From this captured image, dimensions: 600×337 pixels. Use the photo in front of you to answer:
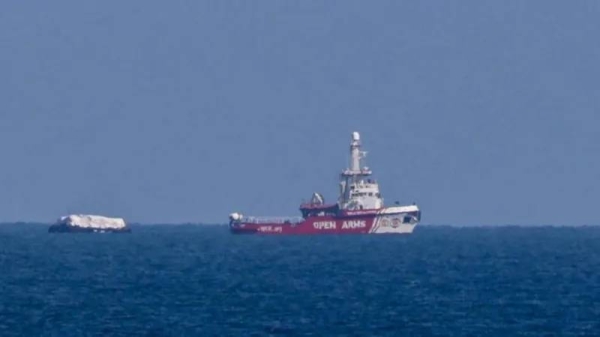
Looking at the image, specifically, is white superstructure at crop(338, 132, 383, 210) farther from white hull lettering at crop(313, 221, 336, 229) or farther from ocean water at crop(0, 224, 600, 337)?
ocean water at crop(0, 224, 600, 337)

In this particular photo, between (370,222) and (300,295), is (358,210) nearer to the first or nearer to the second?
(370,222)

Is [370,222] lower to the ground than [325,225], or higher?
higher

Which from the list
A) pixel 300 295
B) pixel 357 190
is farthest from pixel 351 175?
pixel 300 295

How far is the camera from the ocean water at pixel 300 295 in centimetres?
6525

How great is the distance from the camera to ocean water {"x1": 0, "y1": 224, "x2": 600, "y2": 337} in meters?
65.2

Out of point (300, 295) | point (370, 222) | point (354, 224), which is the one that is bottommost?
point (300, 295)

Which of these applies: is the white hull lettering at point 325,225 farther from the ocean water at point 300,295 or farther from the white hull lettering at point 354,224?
the ocean water at point 300,295

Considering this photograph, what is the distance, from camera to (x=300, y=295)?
8212 centimetres

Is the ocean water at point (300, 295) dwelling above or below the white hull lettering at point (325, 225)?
below

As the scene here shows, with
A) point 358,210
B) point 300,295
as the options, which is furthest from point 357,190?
point 300,295

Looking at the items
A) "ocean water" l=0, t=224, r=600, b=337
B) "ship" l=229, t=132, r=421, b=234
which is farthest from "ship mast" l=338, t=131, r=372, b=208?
"ocean water" l=0, t=224, r=600, b=337

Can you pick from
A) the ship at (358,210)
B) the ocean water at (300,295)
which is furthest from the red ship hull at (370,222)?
the ocean water at (300,295)

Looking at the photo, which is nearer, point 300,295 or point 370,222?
point 300,295

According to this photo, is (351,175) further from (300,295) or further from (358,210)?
(300,295)
